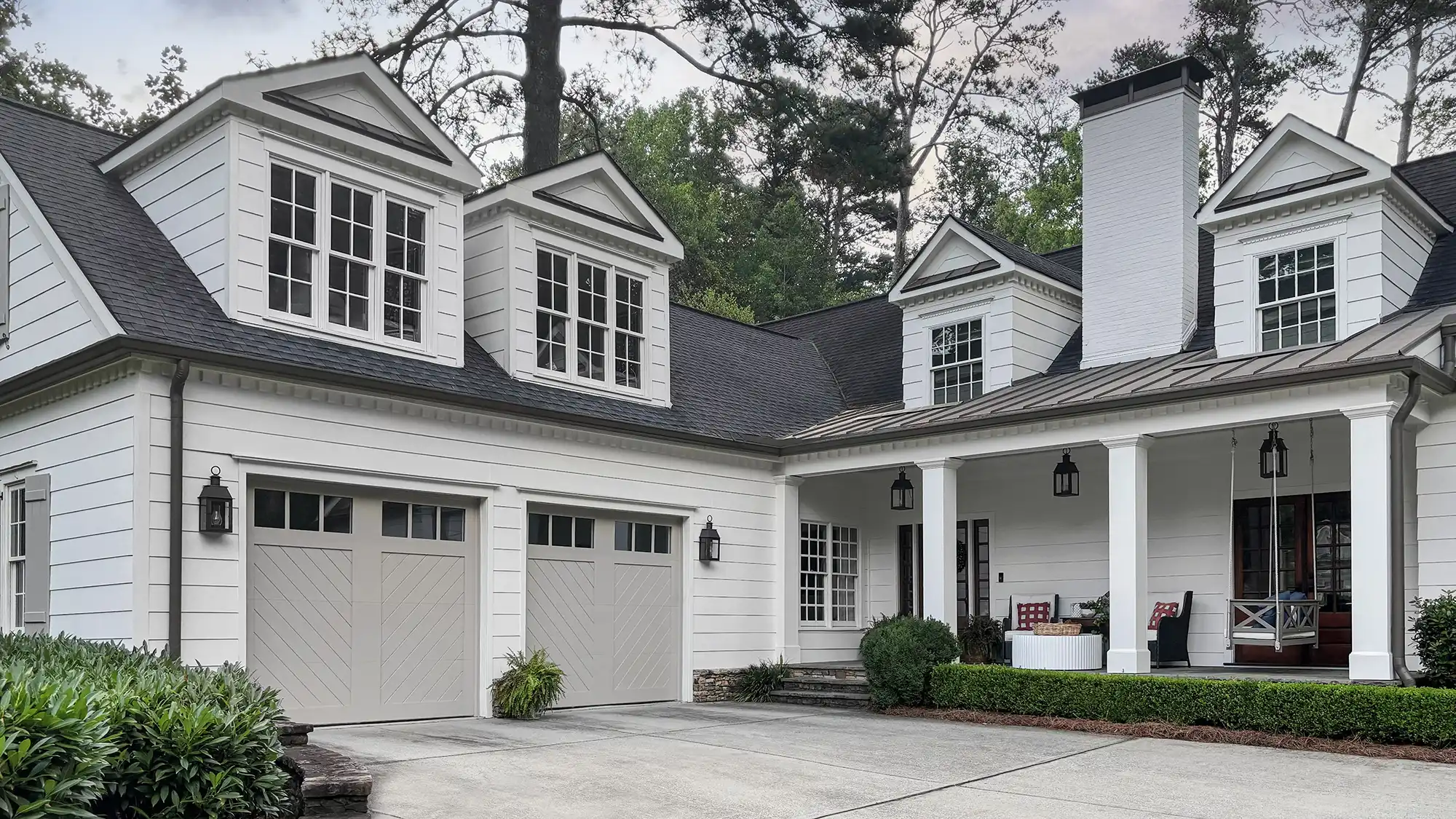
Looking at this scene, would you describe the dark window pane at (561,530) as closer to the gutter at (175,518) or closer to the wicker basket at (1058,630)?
the gutter at (175,518)

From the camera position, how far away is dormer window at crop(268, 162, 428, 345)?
1073cm

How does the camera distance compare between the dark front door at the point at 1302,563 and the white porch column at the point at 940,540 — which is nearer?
the dark front door at the point at 1302,563

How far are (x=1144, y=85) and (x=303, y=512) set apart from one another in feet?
36.3

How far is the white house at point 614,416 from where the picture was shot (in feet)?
32.6

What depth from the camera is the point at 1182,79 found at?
14492 mm

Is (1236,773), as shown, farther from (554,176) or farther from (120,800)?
(554,176)

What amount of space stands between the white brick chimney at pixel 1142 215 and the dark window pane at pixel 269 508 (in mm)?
9496

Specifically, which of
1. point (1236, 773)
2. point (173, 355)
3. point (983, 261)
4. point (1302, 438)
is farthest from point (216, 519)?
point (1302, 438)

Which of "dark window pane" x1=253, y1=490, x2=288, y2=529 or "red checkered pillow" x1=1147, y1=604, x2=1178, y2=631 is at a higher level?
"dark window pane" x1=253, y1=490, x2=288, y2=529

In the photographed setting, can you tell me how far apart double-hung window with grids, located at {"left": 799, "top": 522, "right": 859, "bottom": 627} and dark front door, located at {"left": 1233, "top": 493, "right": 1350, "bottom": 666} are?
5.08 meters

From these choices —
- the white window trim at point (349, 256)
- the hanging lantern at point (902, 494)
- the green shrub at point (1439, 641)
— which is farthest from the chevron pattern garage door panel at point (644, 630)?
the green shrub at point (1439, 641)

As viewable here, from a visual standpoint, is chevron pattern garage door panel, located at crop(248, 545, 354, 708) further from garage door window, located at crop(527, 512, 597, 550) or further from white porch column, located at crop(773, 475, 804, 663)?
white porch column, located at crop(773, 475, 804, 663)

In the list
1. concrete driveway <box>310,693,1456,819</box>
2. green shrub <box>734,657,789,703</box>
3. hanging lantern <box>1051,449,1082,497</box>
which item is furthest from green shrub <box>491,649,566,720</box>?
hanging lantern <box>1051,449,1082,497</box>

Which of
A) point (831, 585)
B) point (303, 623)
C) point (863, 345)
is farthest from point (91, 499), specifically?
point (863, 345)
